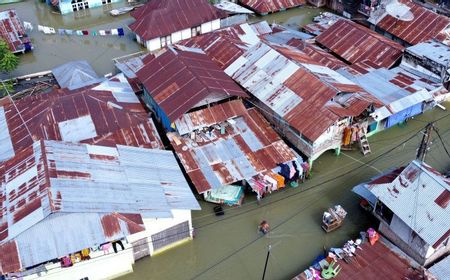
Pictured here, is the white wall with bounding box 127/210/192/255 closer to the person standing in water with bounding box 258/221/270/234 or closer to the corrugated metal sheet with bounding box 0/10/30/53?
the person standing in water with bounding box 258/221/270/234

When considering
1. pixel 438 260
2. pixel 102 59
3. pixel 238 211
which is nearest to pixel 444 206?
pixel 438 260

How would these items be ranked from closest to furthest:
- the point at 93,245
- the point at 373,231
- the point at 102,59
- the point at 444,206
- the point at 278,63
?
1. the point at 93,245
2. the point at 444,206
3. the point at 373,231
4. the point at 278,63
5. the point at 102,59

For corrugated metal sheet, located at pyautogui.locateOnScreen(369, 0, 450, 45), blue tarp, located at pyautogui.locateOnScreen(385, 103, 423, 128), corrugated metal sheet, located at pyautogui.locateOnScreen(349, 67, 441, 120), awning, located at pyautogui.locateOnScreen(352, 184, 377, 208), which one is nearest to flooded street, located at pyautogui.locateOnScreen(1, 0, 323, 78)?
corrugated metal sheet, located at pyautogui.locateOnScreen(369, 0, 450, 45)

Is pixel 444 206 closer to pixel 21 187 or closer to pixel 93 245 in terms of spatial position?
pixel 93 245

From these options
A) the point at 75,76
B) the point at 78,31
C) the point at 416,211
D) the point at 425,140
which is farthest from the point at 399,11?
the point at 78,31

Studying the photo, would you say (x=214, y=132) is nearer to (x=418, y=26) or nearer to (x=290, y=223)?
(x=290, y=223)

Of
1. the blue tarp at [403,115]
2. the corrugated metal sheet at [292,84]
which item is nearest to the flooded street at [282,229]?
the blue tarp at [403,115]
